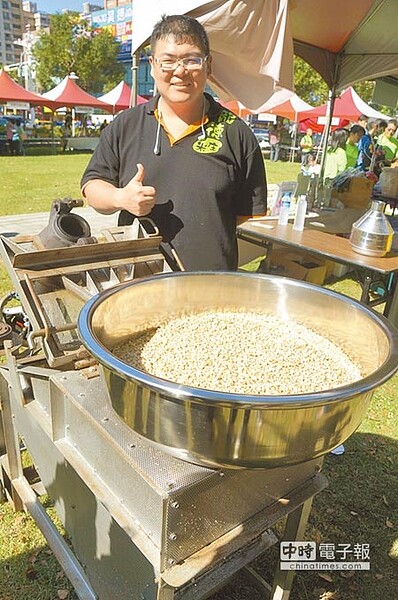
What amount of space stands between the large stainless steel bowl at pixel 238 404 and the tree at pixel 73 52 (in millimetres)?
32901

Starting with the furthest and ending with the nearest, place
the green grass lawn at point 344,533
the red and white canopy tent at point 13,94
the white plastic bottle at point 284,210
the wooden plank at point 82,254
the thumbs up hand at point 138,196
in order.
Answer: the red and white canopy tent at point 13,94
the white plastic bottle at point 284,210
the green grass lawn at point 344,533
the thumbs up hand at point 138,196
the wooden plank at point 82,254

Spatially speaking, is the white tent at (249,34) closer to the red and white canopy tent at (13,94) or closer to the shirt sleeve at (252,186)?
the shirt sleeve at (252,186)

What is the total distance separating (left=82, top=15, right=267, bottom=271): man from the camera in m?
1.70

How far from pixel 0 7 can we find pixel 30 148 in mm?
88256

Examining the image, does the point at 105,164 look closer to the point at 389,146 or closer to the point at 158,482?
the point at 158,482

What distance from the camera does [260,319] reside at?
4.30 ft

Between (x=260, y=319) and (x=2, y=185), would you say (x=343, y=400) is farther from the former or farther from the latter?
(x=2, y=185)

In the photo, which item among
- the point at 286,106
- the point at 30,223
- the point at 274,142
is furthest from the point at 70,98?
the point at 30,223

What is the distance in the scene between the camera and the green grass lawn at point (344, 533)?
1.85 metres

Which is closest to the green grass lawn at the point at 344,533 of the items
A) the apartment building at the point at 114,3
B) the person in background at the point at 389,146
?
the person in background at the point at 389,146

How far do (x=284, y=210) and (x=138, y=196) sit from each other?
3094mm

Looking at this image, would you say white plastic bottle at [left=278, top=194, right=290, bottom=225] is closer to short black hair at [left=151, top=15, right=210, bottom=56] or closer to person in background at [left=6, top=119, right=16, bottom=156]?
short black hair at [left=151, top=15, right=210, bottom=56]

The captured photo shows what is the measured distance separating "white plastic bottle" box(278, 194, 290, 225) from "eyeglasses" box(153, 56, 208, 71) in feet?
9.53

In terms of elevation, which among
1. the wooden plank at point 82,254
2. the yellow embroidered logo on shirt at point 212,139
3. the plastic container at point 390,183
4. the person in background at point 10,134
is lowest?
the person in background at point 10,134
